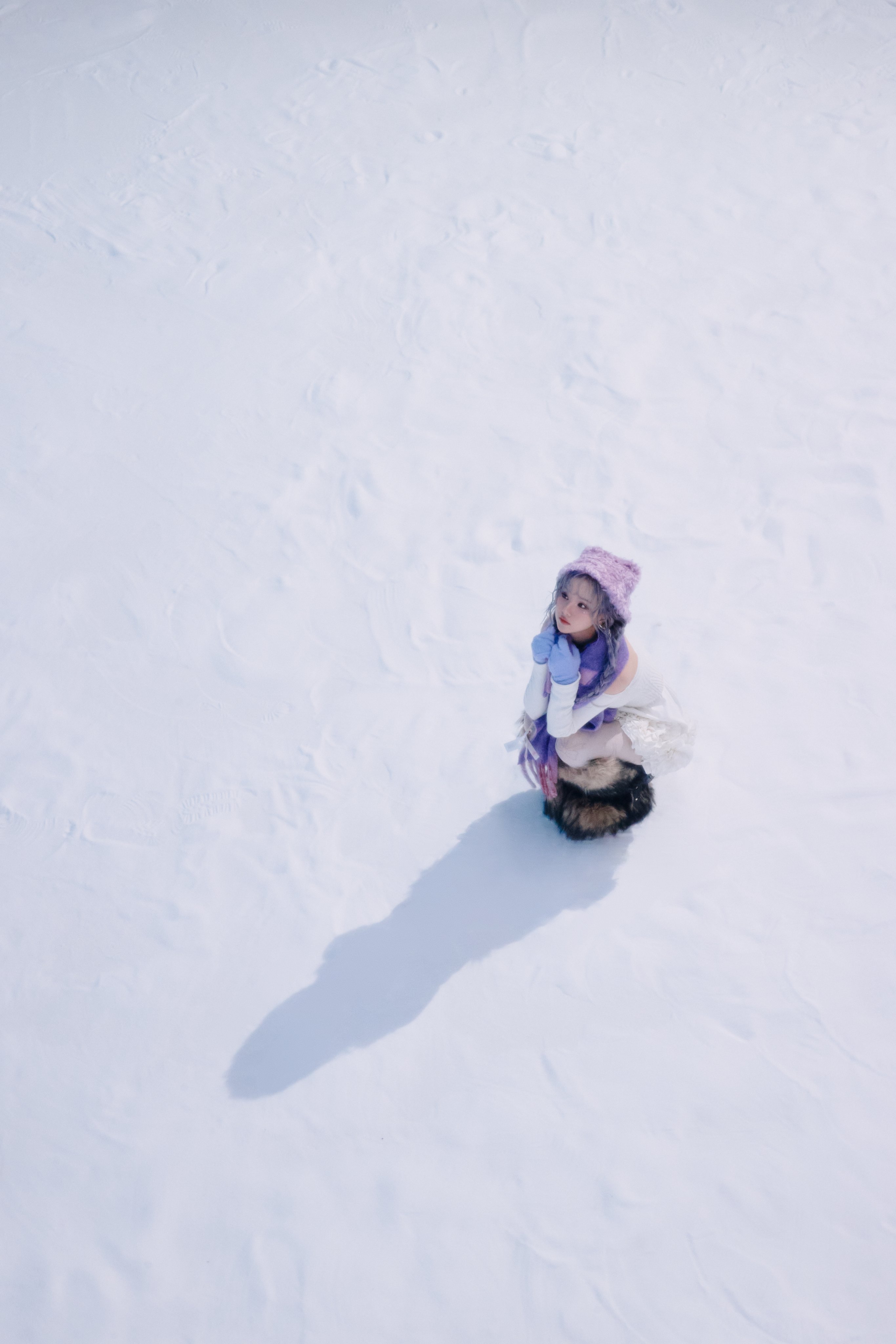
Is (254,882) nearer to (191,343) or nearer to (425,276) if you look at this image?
(191,343)

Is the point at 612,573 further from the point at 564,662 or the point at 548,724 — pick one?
the point at 548,724

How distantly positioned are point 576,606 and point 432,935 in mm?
1038

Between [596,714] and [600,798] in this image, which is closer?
[596,714]

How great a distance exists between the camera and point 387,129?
517 cm

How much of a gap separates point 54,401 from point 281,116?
2.45m

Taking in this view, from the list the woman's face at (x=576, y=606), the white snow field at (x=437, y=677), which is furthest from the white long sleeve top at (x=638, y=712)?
the white snow field at (x=437, y=677)

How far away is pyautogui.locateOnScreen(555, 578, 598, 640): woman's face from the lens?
1.97 meters

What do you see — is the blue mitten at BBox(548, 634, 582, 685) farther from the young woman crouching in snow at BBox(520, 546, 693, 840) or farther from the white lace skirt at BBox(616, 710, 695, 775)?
the white lace skirt at BBox(616, 710, 695, 775)

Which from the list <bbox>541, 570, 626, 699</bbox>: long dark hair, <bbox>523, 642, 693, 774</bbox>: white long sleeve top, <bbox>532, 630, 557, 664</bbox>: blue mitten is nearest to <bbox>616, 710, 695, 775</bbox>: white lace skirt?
<bbox>523, 642, 693, 774</bbox>: white long sleeve top

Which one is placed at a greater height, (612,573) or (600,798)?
(612,573)

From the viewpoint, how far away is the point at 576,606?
1.99m

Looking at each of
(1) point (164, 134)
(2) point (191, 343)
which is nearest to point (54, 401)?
(2) point (191, 343)

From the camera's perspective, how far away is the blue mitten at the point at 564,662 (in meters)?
2.03

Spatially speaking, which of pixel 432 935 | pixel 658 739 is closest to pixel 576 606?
pixel 658 739
